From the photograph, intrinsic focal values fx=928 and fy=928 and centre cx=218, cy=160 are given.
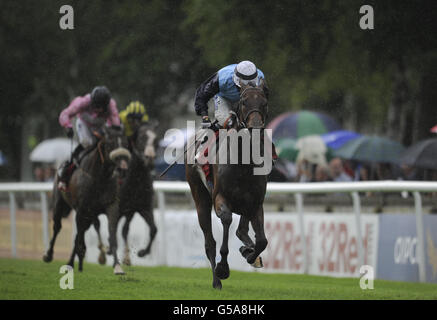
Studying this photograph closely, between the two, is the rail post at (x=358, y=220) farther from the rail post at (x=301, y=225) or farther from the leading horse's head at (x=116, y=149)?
the leading horse's head at (x=116, y=149)

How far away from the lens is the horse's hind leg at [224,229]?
8.42m

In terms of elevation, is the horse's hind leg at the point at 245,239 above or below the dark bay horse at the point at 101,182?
below

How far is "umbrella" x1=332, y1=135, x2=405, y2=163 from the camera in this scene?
16859 millimetres

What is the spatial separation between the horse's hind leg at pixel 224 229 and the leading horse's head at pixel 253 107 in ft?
2.64

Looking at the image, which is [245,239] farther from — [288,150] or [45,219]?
[288,150]

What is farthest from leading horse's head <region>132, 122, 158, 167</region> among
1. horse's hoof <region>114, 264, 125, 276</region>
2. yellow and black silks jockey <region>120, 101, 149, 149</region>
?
horse's hoof <region>114, 264, 125, 276</region>

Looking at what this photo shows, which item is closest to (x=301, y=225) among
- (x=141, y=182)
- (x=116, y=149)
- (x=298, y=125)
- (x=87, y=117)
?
(x=141, y=182)

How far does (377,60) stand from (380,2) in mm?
1908

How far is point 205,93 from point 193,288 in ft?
6.29

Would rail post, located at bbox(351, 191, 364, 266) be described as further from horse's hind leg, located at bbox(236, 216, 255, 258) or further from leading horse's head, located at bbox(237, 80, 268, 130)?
leading horse's head, located at bbox(237, 80, 268, 130)

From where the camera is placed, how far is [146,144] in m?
13.4

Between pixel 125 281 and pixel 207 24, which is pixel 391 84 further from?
pixel 125 281

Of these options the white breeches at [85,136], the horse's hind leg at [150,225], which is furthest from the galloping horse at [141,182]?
the white breeches at [85,136]

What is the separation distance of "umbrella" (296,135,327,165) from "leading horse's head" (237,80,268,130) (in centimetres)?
908
